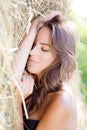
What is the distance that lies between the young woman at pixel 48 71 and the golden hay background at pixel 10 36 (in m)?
0.04

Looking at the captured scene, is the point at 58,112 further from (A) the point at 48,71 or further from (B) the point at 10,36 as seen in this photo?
(B) the point at 10,36

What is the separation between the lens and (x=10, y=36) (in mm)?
1850

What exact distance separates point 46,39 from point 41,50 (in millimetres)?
45

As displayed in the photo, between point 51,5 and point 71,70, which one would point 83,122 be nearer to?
point 71,70

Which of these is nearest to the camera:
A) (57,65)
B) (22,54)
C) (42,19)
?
(22,54)

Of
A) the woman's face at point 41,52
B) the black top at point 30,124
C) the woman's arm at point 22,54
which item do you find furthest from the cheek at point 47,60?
the black top at point 30,124

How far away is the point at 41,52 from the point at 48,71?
0.59 ft

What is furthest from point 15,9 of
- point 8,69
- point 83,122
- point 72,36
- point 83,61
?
point 83,61

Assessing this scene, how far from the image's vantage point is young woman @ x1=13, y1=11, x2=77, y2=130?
205 centimetres

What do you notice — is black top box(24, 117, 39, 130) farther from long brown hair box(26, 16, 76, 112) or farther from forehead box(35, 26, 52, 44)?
forehead box(35, 26, 52, 44)

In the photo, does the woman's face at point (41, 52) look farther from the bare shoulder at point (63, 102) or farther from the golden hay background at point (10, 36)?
the bare shoulder at point (63, 102)

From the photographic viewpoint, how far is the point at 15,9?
1.87m

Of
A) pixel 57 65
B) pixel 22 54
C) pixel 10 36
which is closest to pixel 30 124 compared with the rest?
pixel 57 65

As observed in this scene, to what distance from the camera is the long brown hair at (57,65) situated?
83.9 inches
